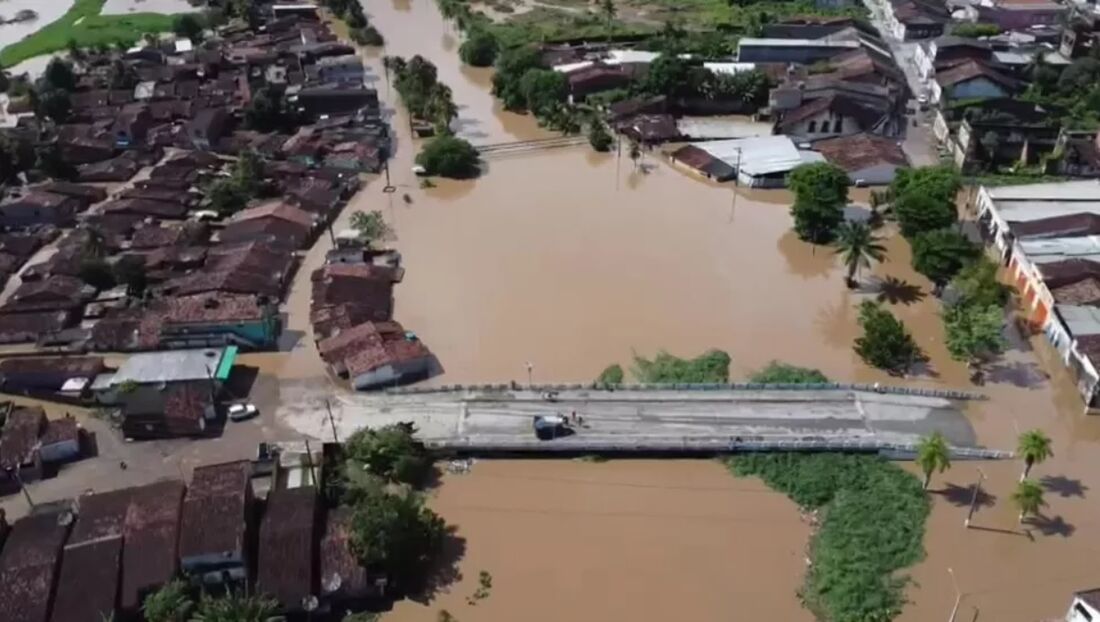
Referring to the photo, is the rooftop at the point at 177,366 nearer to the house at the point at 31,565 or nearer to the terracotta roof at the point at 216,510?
the terracotta roof at the point at 216,510

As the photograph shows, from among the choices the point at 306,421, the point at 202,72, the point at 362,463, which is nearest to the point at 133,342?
the point at 306,421

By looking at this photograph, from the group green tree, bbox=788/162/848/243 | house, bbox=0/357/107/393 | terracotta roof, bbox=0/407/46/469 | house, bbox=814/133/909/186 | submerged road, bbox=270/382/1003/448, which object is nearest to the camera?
terracotta roof, bbox=0/407/46/469

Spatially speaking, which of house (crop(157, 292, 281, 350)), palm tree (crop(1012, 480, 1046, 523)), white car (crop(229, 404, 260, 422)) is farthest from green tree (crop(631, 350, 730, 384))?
house (crop(157, 292, 281, 350))

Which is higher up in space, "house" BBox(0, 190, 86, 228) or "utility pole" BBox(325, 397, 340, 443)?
"house" BBox(0, 190, 86, 228)

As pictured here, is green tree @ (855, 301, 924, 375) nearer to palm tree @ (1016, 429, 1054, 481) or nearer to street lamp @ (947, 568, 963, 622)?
palm tree @ (1016, 429, 1054, 481)

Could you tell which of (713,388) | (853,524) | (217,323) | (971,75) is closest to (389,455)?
(217,323)

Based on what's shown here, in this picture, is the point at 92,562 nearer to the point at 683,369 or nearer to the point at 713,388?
the point at 683,369
